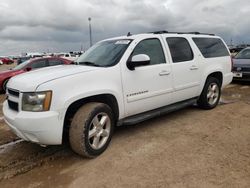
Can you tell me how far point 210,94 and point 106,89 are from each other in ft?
11.0

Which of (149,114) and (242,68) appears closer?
(149,114)

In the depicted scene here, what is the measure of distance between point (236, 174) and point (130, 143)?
173 centimetres

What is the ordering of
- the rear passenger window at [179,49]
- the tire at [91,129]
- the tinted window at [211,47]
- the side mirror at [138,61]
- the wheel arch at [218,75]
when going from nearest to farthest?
the tire at [91,129]
the side mirror at [138,61]
the rear passenger window at [179,49]
the tinted window at [211,47]
the wheel arch at [218,75]

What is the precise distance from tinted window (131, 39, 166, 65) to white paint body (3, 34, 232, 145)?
9 cm

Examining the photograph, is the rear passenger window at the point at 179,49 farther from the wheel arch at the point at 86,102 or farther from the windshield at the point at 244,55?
the windshield at the point at 244,55

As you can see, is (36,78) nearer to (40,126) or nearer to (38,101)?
(38,101)

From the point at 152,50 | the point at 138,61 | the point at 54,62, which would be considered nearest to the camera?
the point at 138,61

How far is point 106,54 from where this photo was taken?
15.0ft

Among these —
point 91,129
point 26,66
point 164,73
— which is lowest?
point 91,129

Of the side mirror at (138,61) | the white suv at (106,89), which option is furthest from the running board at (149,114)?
the side mirror at (138,61)

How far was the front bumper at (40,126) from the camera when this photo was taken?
3.38 meters

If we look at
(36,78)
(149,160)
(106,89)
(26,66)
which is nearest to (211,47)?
(106,89)

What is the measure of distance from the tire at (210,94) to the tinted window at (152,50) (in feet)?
5.71

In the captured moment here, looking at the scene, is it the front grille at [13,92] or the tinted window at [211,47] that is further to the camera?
the tinted window at [211,47]
